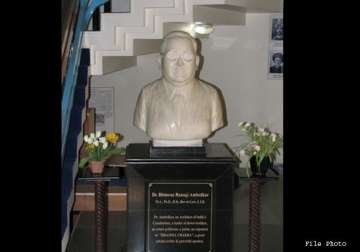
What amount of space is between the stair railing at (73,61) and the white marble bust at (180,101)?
705 millimetres

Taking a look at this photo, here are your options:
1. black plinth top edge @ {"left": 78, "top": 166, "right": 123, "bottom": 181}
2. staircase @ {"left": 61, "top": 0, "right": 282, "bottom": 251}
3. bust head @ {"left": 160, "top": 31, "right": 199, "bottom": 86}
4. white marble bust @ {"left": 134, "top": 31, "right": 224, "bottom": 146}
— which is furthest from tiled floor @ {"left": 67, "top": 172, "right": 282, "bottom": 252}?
bust head @ {"left": 160, "top": 31, "right": 199, "bottom": 86}

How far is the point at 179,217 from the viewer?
9.95 ft

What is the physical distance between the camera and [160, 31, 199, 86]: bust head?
297 cm

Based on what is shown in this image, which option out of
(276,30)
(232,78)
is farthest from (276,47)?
(232,78)

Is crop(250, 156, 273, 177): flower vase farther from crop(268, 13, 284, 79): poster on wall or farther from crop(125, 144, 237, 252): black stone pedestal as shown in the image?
crop(268, 13, 284, 79): poster on wall

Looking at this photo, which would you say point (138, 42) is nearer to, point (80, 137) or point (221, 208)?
point (80, 137)

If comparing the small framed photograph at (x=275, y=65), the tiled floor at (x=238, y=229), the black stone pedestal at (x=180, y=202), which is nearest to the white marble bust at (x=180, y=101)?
the black stone pedestal at (x=180, y=202)

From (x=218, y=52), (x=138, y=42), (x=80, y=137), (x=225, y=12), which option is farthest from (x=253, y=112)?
(x=80, y=137)

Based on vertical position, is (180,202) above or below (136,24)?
below

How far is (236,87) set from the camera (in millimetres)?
5340

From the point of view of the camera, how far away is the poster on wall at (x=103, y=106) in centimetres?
529

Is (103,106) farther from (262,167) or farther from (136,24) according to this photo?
(262,167)

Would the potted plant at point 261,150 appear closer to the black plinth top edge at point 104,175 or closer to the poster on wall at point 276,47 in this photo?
the black plinth top edge at point 104,175

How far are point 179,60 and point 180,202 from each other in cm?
89
